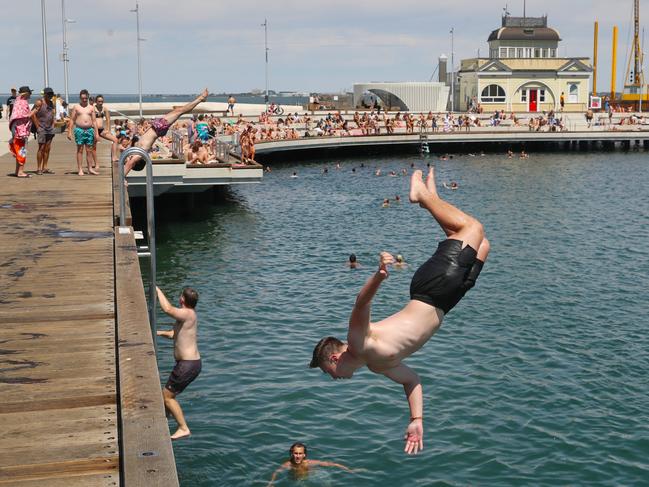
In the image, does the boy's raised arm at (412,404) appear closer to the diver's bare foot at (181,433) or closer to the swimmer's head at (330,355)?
the swimmer's head at (330,355)

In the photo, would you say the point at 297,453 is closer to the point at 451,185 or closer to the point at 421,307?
the point at 421,307

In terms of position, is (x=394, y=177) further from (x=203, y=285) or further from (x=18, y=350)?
(x=18, y=350)

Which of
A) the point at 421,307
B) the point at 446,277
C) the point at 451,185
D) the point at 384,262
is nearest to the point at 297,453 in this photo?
the point at 421,307

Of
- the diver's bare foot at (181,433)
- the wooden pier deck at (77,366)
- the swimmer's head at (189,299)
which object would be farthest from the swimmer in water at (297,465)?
the wooden pier deck at (77,366)

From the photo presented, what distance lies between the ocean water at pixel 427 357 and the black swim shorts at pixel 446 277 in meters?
7.32

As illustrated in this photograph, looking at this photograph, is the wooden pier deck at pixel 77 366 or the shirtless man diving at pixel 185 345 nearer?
the wooden pier deck at pixel 77 366

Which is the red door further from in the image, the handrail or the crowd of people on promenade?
the handrail

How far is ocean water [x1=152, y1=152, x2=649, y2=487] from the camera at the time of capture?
13.5 metres

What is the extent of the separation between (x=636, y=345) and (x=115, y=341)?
14.2 m

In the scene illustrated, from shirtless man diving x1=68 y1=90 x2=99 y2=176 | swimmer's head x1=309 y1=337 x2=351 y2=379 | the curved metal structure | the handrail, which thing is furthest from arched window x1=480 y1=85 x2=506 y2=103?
swimmer's head x1=309 y1=337 x2=351 y2=379

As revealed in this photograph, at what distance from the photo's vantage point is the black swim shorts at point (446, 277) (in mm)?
5955

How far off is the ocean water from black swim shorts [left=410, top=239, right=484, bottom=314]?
24.0ft

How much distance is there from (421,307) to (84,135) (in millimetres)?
15336

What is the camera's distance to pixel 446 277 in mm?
5938
